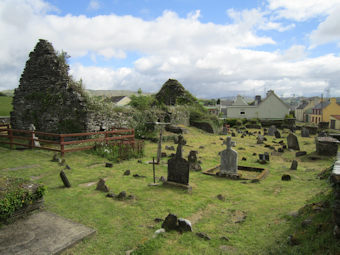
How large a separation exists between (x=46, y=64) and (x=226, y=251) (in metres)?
17.7

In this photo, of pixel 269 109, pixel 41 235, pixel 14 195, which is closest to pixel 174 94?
pixel 269 109

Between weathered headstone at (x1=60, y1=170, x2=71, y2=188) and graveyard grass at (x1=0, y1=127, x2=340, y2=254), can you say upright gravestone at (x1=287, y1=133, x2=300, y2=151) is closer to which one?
graveyard grass at (x1=0, y1=127, x2=340, y2=254)

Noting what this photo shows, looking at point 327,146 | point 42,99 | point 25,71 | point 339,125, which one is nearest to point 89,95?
point 42,99

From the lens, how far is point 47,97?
16.0 meters

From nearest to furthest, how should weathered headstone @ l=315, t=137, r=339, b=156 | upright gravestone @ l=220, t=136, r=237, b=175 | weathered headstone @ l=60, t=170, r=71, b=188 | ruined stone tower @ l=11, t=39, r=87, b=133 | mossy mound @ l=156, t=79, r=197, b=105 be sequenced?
weathered headstone @ l=60, t=170, r=71, b=188, upright gravestone @ l=220, t=136, r=237, b=175, weathered headstone @ l=315, t=137, r=339, b=156, ruined stone tower @ l=11, t=39, r=87, b=133, mossy mound @ l=156, t=79, r=197, b=105

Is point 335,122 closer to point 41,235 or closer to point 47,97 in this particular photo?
Result: point 47,97

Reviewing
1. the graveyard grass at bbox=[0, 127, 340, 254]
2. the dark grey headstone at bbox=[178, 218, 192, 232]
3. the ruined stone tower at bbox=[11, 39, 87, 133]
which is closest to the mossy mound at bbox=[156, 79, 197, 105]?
the ruined stone tower at bbox=[11, 39, 87, 133]

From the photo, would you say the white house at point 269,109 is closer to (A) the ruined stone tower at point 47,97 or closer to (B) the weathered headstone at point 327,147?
(B) the weathered headstone at point 327,147

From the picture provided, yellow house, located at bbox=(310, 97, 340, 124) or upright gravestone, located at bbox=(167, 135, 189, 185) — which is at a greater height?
yellow house, located at bbox=(310, 97, 340, 124)

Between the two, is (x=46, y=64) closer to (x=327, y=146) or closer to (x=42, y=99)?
(x=42, y=99)

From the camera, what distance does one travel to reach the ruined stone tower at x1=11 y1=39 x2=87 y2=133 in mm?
15445

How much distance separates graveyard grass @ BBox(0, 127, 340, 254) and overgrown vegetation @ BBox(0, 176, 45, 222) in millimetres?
733

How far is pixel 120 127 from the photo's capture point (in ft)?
59.7

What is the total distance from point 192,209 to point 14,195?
4263 millimetres
